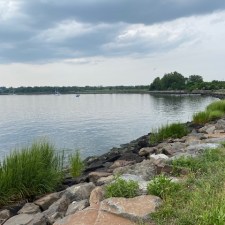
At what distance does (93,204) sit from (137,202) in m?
0.91

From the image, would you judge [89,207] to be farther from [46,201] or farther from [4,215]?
[4,215]

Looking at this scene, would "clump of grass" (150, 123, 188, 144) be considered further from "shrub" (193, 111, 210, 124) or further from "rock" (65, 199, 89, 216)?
"rock" (65, 199, 89, 216)

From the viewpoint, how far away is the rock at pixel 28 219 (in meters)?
6.52

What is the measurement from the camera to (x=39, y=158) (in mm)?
9297

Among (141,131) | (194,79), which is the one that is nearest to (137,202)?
(141,131)

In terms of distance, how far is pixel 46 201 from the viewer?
320 inches

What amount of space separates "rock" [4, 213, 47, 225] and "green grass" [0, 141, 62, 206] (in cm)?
126

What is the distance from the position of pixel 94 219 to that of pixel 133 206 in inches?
23.2

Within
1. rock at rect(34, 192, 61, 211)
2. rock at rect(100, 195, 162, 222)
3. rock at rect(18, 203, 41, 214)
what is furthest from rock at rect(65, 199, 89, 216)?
rock at rect(34, 192, 61, 211)

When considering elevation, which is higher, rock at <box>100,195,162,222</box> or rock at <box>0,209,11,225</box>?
rock at <box>100,195,162,222</box>

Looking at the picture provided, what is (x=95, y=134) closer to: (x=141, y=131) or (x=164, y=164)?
(x=141, y=131)

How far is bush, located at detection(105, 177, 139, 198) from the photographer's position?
586cm

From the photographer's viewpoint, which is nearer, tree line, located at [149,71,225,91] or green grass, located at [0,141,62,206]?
green grass, located at [0,141,62,206]

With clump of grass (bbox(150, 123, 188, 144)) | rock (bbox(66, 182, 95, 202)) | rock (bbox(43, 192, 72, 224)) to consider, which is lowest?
clump of grass (bbox(150, 123, 188, 144))
